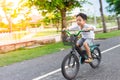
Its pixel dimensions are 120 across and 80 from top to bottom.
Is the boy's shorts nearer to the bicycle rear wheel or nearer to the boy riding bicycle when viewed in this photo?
the boy riding bicycle

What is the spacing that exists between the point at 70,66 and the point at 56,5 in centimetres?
1371

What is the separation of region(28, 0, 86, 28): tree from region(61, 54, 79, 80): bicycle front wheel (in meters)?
12.8

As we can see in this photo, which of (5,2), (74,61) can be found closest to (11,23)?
(5,2)

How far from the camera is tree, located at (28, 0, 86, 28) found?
2067 centimetres

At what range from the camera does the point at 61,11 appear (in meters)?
22.3

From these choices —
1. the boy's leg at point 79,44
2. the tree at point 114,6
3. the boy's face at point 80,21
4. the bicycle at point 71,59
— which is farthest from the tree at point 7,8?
the bicycle at point 71,59

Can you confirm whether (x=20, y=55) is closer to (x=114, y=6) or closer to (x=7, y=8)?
(x=7, y=8)

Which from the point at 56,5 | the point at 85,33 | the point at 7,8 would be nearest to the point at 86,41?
the point at 85,33

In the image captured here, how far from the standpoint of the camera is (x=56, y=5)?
826 inches

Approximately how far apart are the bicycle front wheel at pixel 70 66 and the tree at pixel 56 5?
12.8 metres

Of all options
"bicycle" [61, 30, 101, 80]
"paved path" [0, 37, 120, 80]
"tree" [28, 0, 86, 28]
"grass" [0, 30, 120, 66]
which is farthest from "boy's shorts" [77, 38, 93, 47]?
"tree" [28, 0, 86, 28]

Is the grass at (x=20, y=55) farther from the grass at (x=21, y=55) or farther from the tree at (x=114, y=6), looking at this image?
the tree at (x=114, y=6)

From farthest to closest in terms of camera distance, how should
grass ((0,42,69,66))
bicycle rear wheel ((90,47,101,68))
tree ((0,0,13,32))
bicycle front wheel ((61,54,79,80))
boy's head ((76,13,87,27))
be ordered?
tree ((0,0,13,32)) → grass ((0,42,69,66)) → bicycle rear wheel ((90,47,101,68)) → boy's head ((76,13,87,27)) → bicycle front wheel ((61,54,79,80))

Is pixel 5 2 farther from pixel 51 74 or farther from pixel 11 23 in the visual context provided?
pixel 51 74
